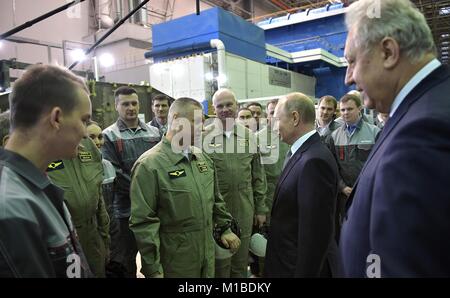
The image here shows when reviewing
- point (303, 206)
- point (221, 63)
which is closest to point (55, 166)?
point (303, 206)

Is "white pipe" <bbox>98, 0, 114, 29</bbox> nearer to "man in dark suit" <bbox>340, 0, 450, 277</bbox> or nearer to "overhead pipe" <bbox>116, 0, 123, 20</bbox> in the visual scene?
"overhead pipe" <bbox>116, 0, 123, 20</bbox>

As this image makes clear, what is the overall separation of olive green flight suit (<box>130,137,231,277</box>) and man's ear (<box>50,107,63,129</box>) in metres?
0.90

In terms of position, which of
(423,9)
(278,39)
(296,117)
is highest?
(423,9)

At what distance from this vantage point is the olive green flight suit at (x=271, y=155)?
11.9ft

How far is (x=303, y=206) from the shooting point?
1.65 metres

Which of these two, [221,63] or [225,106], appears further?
[221,63]

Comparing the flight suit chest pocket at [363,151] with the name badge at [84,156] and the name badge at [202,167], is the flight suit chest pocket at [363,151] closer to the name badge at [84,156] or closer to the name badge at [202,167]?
the name badge at [202,167]

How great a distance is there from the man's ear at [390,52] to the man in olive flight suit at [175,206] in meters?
1.35

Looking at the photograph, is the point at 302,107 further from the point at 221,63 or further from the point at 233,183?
the point at 221,63

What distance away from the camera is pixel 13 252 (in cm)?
80

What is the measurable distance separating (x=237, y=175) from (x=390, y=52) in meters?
2.02

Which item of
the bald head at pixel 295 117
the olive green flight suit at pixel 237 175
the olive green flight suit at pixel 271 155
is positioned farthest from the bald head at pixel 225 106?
the bald head at pixel 295 117

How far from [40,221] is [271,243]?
132 centimetres
